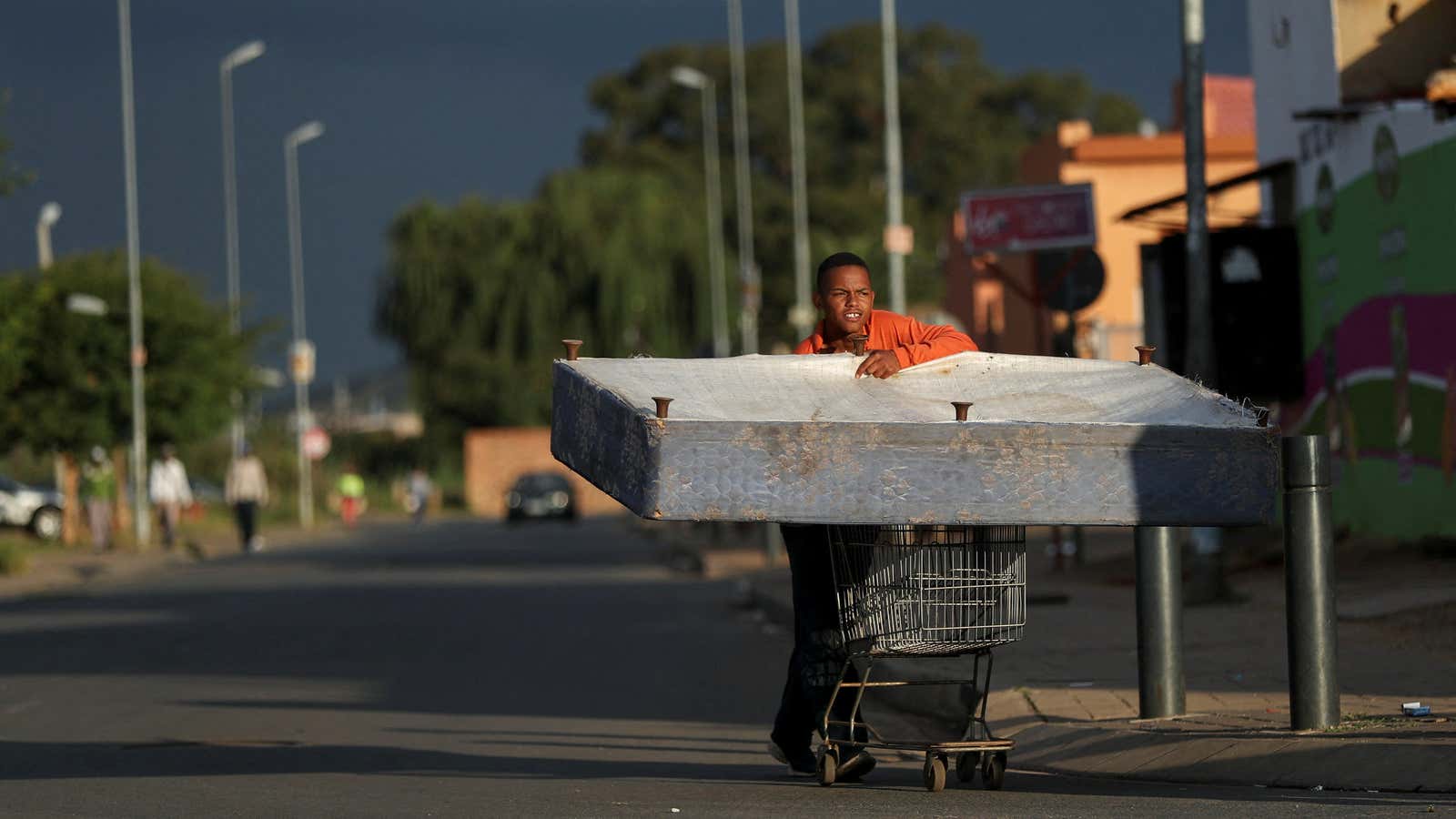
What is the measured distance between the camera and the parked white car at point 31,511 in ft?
151

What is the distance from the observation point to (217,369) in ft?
147

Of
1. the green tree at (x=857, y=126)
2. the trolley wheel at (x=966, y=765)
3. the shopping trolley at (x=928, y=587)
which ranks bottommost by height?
the trolley wheel at (x=966, y=765)

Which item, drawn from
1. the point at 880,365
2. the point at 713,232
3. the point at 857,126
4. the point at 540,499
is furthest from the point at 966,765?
the point at 857,126

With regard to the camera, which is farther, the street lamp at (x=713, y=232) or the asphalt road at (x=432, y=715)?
the street lamp at (x=713, y=232)

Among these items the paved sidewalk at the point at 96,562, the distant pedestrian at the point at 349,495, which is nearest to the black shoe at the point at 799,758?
the paved sidewalk at the point at 96,562

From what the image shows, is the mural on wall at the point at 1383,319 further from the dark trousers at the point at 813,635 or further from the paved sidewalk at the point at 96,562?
the paved sidewalk at the point at 96,562

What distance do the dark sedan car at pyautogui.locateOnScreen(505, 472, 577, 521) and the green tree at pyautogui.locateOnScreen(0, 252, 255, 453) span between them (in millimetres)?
11502

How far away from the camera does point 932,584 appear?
286 inches

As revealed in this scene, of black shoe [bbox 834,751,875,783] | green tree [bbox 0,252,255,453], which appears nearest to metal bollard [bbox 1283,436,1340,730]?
black shoe [bbox 834,751,875,783]

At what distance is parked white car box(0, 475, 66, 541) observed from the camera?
151ft

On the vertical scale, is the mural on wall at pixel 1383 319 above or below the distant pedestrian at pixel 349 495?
above

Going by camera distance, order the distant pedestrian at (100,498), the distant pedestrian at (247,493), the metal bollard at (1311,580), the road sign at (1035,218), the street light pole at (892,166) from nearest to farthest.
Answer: the metal bollard at (1311,580) → the road sign at (1035,218) → the street light pole at (892,166) → the distant pedestrian at (100,498) → the distant pedestrian at (247,493)

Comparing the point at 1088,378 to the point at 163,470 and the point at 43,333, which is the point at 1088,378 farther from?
the point at 43,333

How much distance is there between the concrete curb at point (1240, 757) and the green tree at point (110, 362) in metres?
32.2
